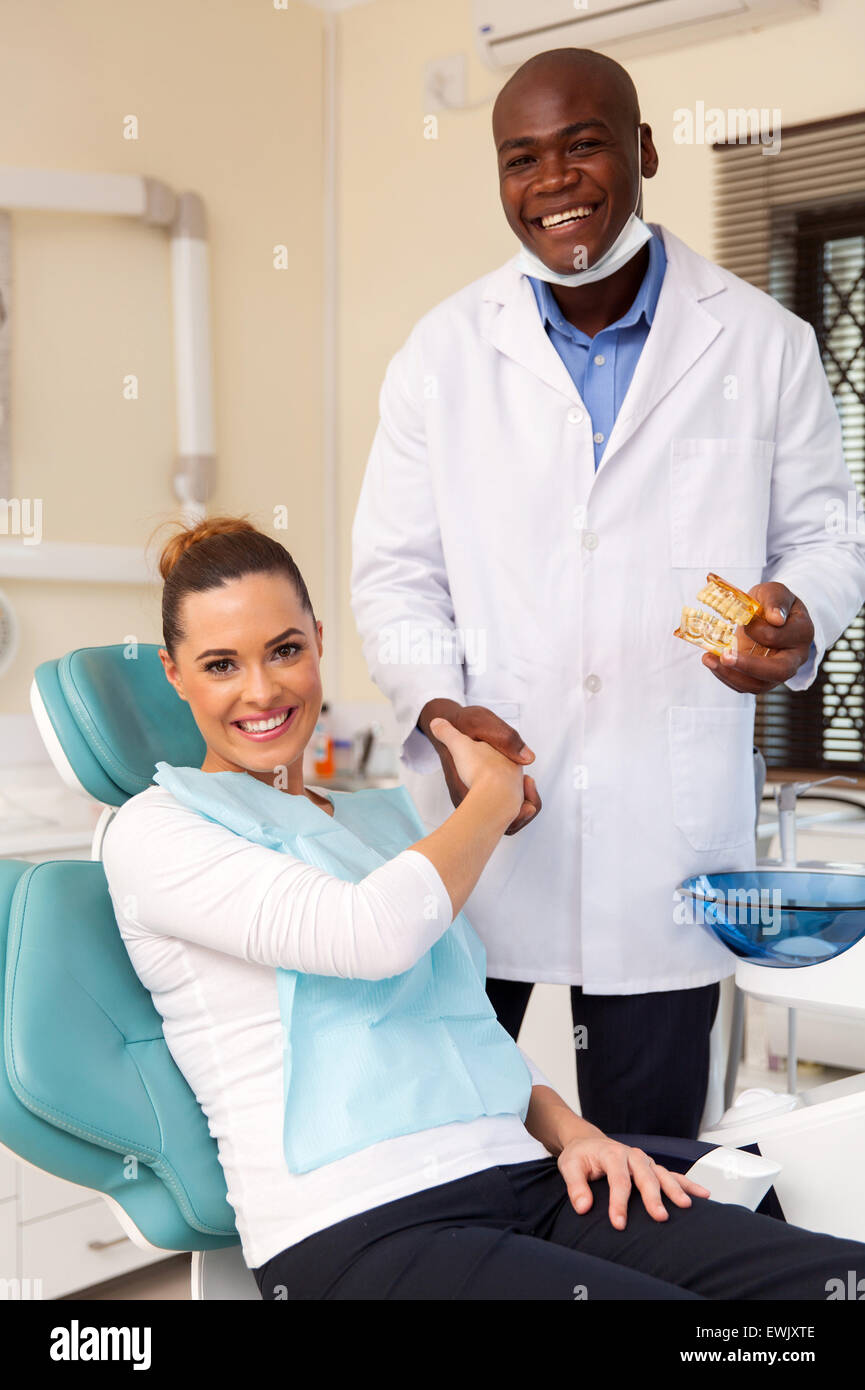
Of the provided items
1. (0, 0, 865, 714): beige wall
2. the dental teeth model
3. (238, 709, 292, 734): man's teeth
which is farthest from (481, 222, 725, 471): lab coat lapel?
(0, 0, 865, 714): beige wall

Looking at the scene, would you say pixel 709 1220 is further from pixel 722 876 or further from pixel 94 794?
pixel 94 794

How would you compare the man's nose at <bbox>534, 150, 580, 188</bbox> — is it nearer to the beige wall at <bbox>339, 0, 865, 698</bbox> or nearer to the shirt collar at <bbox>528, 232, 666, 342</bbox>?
the shirt collar at <bbox>528, 232, 666, 342</bbox>

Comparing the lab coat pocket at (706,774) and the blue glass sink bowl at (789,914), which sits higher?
the lab coat pocket at (706,774)

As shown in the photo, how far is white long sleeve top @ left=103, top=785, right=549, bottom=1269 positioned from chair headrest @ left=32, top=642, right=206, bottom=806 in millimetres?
156

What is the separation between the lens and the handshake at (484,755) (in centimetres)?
126

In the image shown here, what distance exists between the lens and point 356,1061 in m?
1.12

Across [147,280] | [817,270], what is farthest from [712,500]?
[147,280]

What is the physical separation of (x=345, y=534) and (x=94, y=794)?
234cm

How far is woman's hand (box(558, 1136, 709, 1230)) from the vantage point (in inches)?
43.5

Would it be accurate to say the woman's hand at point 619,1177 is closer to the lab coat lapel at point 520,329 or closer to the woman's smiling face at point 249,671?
the woman's smiling face at point 249,671

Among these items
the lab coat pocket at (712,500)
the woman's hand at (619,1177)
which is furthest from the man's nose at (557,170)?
the woman's hand at (619,1177)

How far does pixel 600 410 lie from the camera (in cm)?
153

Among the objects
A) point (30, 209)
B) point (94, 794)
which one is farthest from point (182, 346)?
point (94, 794)

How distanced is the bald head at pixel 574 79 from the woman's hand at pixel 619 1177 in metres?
1.04
